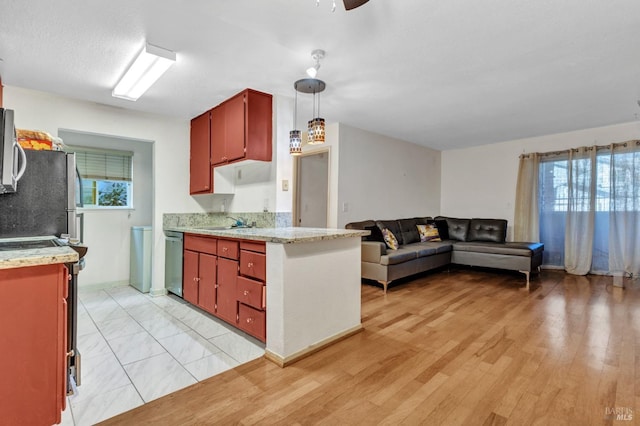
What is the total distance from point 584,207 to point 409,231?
106 inches

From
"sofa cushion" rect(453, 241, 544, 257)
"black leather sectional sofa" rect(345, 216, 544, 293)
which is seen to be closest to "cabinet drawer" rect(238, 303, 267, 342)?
"black leather sectional sofa" rect(345, 216, 544, 293)

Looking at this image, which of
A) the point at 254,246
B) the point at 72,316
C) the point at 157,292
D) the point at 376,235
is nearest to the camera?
the point at 72,316

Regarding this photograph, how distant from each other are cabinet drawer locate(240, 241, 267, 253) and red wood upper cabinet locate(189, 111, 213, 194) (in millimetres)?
1468

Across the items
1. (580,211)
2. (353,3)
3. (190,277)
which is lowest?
(190,277)

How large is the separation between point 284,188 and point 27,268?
2.22 m

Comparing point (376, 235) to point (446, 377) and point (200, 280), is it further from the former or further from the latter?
point (446, 377)

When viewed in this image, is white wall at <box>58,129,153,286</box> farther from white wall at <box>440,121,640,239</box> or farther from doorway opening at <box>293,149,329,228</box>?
white wall at <box>440,121,640,239</box>

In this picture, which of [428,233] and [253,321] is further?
[428,233]

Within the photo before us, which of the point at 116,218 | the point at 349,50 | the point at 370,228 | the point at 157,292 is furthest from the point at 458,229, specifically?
the point at 116,218

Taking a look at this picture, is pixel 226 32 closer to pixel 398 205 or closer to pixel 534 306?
pixel 534 306

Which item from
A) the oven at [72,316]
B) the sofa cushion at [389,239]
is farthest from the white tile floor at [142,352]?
the sofa cushion at [389,239]

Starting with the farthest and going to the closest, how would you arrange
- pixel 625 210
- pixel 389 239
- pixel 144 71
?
pixel 625 210, pixel 389 239, pixel 144 71

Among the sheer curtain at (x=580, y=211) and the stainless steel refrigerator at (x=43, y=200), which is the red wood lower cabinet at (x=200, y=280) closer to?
the stainless steel refrigerator at (x=43, y=200)

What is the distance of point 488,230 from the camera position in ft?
17.7
